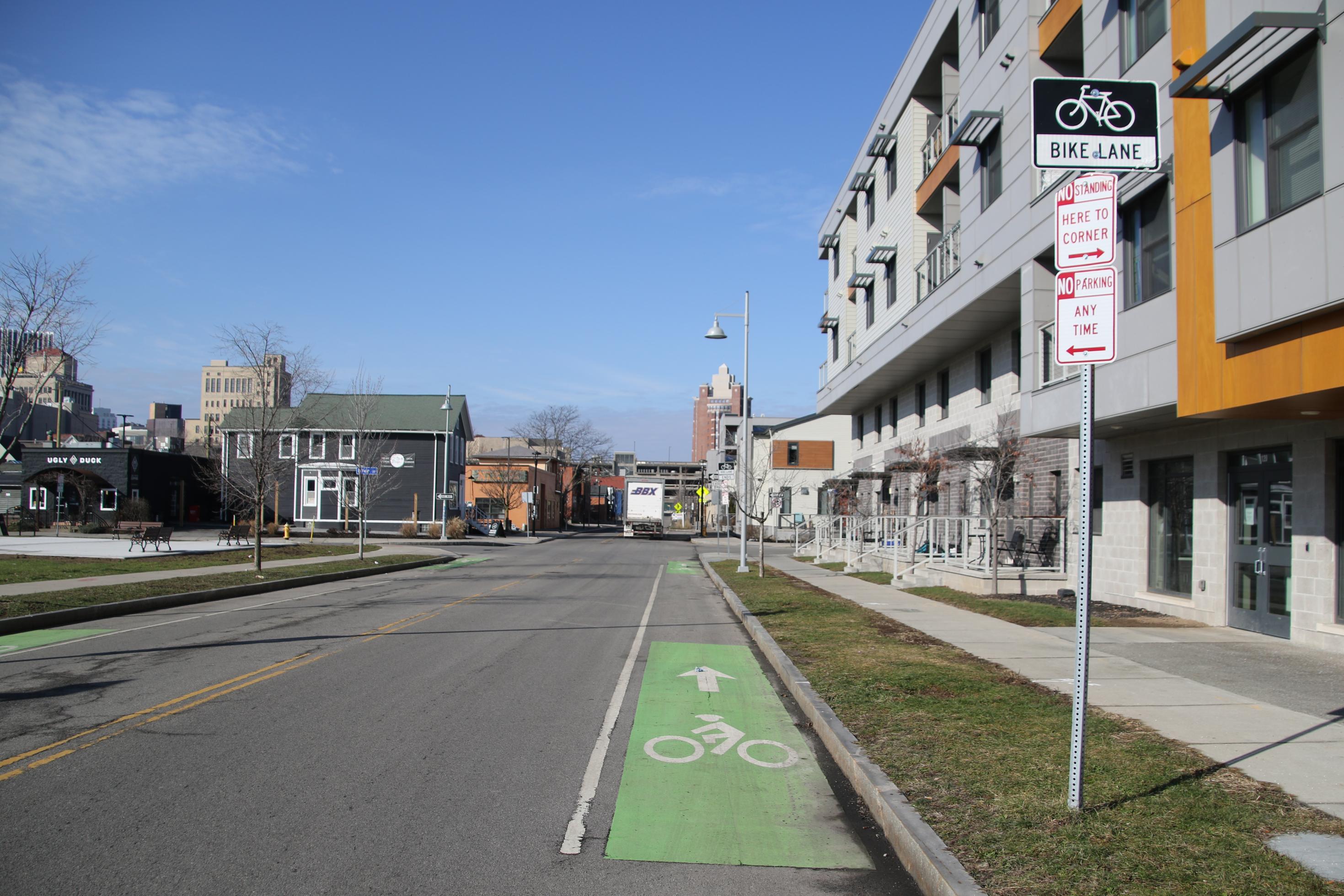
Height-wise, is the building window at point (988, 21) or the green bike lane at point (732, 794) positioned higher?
the building window at point (988, 21)

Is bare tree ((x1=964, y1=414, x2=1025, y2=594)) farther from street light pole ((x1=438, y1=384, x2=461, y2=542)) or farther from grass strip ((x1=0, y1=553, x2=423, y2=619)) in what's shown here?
street light pole ((x1=438, y1=384, x2=461, y2=542))

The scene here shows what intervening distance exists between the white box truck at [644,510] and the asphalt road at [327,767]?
49.8 meters

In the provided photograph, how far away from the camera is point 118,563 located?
79.4 feet

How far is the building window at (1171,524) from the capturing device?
15.1m

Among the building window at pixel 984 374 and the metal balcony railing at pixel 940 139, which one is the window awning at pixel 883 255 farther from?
the building window at pixel 984 374

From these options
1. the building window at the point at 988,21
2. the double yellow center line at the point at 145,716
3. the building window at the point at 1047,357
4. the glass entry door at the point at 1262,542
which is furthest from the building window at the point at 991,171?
the double yellow center line at the point at 145,716

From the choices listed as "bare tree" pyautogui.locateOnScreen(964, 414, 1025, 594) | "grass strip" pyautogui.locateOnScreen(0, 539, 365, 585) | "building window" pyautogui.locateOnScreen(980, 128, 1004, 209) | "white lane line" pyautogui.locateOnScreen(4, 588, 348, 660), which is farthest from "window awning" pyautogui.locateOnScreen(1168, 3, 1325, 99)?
"grass strip" pyautogui.locateOnScreen(0, 539, 365, 585)

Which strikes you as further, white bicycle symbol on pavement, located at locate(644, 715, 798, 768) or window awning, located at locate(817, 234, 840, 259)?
window awning, located at locate(817, 234, 840, 259)

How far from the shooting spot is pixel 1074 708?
A: 17.2 ft

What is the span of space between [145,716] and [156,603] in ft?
32.7

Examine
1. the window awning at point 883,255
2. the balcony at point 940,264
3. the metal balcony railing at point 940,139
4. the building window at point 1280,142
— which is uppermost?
the metal balcony railing at point 940,139

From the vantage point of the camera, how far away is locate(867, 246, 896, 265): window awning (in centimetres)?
3206

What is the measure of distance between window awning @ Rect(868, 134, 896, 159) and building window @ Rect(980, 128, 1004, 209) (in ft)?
33.3

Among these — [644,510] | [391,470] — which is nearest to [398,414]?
[391,470]
